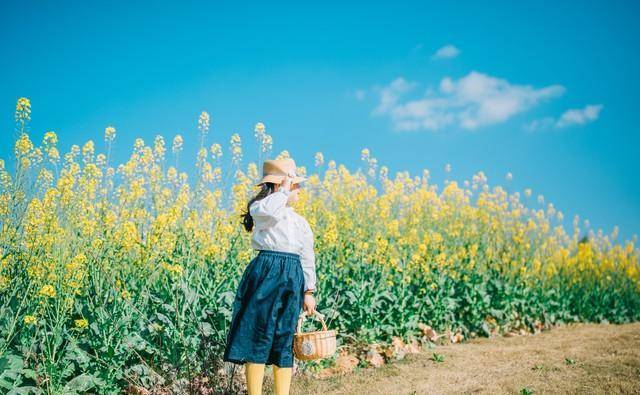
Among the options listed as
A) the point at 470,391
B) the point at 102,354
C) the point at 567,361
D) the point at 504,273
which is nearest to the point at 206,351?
the point at 102,354

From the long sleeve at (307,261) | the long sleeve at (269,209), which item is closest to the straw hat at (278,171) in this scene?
the long sleeve at (269,209)

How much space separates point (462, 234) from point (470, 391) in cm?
365

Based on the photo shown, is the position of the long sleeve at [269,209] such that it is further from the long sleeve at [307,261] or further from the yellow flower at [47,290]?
the yellow flower at [47,290]

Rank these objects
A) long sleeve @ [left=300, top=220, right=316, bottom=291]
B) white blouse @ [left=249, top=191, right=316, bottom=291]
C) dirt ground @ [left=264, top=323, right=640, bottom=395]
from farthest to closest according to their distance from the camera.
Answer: dirt ground @ [left=264, top=323, right=640, bottom=395] → long sleeve @ [left=300, top=220, right=316, bottom=291] → white blouse @ [left=249, top=191, right=316, bottom=291]

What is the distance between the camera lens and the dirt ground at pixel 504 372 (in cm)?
428

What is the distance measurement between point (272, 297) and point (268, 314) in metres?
0.10

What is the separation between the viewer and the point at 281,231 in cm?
331

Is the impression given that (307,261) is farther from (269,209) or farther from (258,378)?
(258,378)

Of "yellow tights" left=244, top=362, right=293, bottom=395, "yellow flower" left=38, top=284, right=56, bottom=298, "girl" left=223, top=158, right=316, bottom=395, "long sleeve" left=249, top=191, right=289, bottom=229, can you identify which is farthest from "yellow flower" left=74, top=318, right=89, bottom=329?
"long sleeve" left=249, top=191, right=289, bottom=229

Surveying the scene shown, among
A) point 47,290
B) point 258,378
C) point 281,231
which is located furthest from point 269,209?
point 47,290

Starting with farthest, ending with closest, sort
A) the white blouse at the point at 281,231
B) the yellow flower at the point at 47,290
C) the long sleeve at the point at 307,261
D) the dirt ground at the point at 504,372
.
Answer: the dirt ground at the point at 504,372
the long sleeve at the point at 307,261
the white blouse at the point at 281,231
the yellow flower at the point at 47,290

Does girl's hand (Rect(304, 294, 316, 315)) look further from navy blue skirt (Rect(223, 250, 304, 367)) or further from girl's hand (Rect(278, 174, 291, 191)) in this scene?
girl's hand (Rect(278, 174, 291, 191))

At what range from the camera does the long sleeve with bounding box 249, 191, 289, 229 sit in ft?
10.6

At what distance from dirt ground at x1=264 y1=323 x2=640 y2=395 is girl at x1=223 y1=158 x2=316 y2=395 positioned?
3.56 feet
